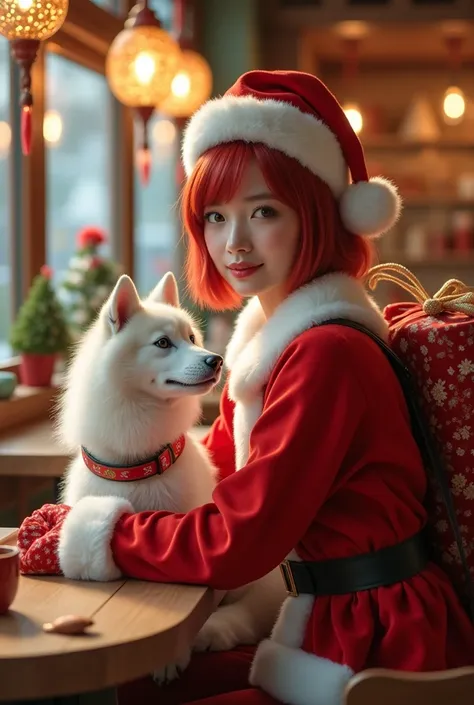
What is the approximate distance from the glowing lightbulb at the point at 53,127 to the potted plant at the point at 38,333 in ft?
2.82

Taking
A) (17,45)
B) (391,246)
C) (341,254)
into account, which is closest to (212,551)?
(341,254)

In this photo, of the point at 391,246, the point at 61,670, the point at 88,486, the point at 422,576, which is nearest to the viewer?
the point at 61,670

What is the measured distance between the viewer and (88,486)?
5.11 ft

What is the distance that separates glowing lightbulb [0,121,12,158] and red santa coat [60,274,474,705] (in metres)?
2.15

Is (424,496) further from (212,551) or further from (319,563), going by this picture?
(212,551)

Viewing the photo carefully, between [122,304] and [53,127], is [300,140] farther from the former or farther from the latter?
[53,127]

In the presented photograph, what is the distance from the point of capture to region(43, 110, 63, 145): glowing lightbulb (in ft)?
12.7

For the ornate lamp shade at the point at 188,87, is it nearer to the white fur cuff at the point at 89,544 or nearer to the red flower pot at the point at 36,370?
the red flower pot at the point at 36,370

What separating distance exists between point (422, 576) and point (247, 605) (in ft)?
1.13

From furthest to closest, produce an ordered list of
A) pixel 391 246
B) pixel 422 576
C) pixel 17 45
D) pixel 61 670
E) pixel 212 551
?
pixel 391 246
pixel 17 45
pixel 422 576
pixel 212 551
pixel 61 670

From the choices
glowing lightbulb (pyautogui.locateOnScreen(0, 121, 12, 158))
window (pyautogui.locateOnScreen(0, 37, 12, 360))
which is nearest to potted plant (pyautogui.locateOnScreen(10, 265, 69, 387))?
window (pyautogui.locateOnScreen(0, 37, 12, 360))

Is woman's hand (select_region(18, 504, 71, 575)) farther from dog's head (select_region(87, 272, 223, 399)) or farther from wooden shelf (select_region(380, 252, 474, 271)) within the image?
wooden shelf (select_region(380, 252, 474, 271))

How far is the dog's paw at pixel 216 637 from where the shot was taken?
5.20 ft

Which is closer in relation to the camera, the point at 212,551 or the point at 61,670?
the point at 61,670
